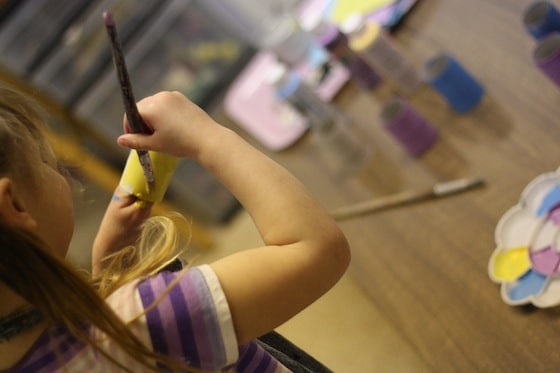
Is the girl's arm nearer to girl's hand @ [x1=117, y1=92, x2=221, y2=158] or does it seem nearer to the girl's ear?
girl's hand @ [x1=117, y1=92, x2=221, y2=158]

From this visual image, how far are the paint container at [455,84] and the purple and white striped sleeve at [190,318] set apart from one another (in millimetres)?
557

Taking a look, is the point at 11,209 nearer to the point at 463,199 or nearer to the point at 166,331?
the point at 166,331

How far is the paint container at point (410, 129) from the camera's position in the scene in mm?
1010

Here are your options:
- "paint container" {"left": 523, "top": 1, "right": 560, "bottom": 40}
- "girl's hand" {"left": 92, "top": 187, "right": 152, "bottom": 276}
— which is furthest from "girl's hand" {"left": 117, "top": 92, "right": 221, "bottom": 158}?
"paint container" {"left": 523, "top": 1, "right": 560, "bottom": 40}

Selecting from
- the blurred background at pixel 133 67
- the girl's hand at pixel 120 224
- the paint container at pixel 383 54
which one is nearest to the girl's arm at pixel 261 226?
the girl's hand at pixel 120 224

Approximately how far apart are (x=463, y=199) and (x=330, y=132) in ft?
1.17

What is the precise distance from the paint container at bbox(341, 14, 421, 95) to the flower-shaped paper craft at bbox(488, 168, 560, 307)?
0.37 m

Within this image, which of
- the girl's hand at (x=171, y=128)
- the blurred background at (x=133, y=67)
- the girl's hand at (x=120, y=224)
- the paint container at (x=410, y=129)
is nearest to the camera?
the girl's hand at (x=171, y=128)

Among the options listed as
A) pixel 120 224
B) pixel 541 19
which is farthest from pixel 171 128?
pixel 541 19

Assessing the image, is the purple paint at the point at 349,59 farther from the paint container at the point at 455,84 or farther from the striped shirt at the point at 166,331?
the striped shirt at the point at 166,331

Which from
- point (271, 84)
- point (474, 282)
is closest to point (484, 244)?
point (474, 282)

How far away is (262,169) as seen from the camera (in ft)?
2.10

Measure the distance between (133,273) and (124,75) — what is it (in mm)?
177

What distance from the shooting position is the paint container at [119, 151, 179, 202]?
72cm
